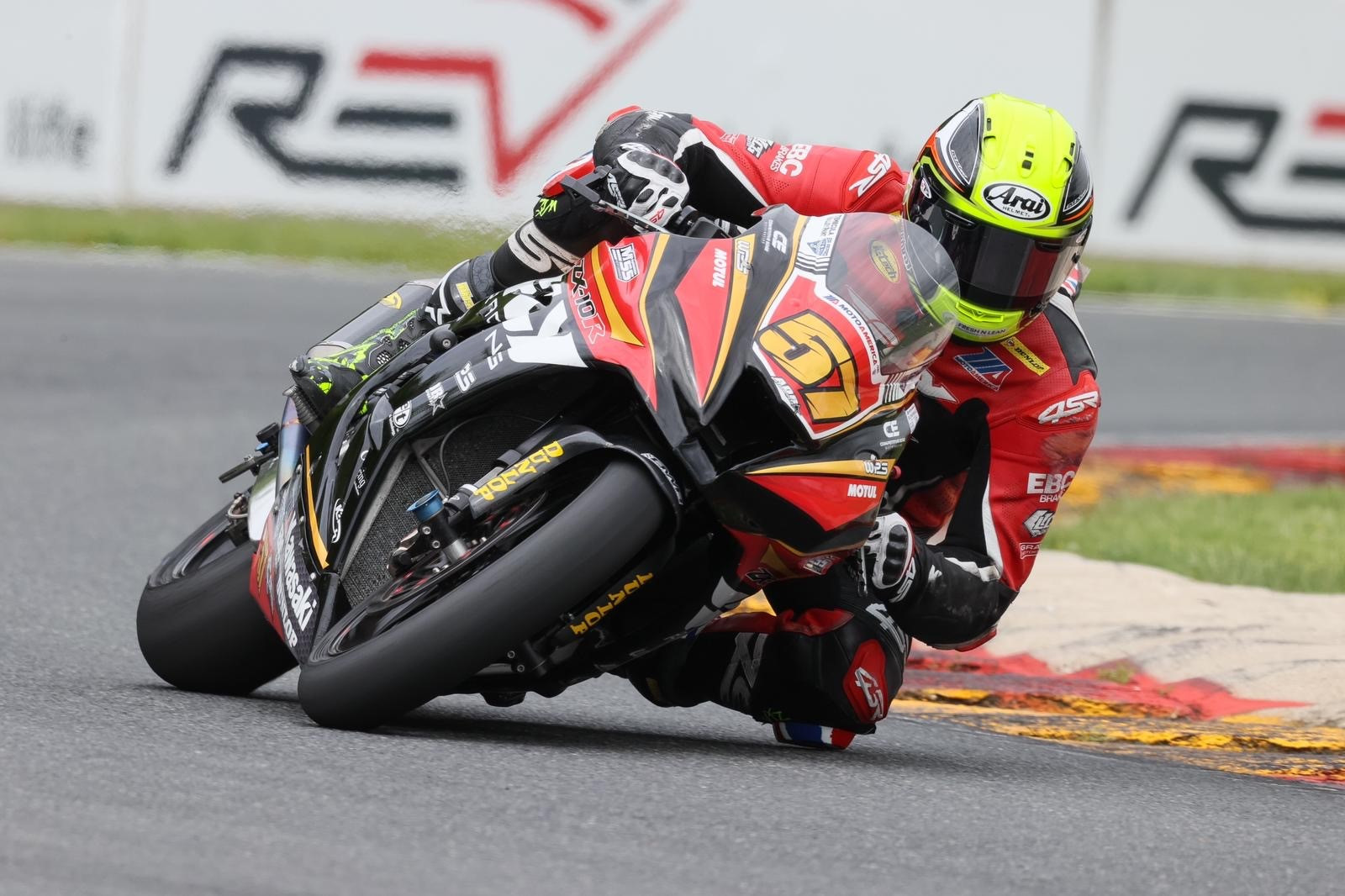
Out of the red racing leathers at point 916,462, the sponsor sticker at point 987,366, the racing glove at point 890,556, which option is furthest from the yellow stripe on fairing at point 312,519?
the sponsor sticker at point 987,366

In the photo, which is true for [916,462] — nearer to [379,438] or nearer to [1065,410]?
[1065,410]

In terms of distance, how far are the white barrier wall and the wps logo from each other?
0.02 m

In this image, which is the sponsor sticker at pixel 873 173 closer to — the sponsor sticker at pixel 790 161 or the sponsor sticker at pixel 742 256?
the sponsor sticker at pixel 790 161

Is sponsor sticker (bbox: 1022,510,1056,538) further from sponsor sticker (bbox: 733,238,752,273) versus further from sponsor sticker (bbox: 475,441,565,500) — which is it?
sponsor sticker (bbox: 475,441,565,500)

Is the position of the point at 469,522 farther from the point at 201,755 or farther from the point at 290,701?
the point at 290,701

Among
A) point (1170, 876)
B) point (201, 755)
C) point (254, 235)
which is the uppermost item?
point (1170, 876)

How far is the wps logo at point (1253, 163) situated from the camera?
1577cm

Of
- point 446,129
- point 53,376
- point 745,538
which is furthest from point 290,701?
point 446,129

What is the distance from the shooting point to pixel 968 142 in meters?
4.43

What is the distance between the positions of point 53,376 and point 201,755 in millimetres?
6760

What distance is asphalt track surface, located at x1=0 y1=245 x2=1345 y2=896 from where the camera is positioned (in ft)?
9.96

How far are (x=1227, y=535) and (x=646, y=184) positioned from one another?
14.9 feet

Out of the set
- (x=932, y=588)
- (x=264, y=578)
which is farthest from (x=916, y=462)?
(x=264, y=578)

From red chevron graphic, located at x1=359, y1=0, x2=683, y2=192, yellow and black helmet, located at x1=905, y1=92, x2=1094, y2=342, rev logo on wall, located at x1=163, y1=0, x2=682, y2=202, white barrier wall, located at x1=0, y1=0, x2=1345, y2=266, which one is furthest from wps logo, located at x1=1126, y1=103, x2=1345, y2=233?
yellow and black helmet, located at x1=905, y1=92, x2=1094, y2=342
